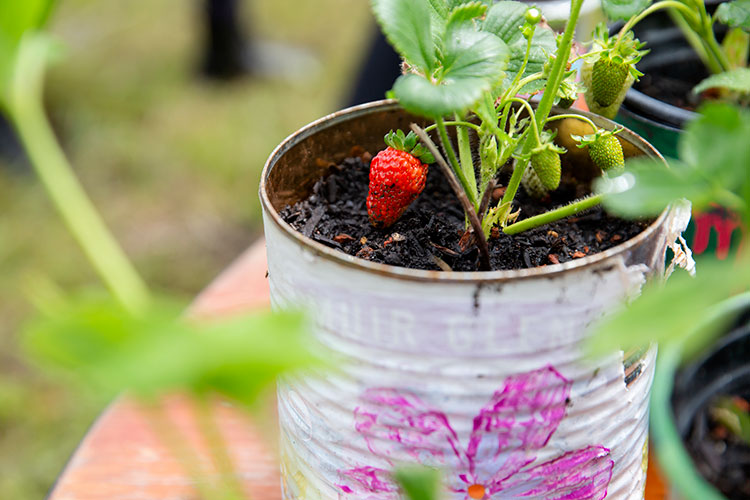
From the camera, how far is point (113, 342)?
0.14 m

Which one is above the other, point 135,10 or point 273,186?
point 273,186

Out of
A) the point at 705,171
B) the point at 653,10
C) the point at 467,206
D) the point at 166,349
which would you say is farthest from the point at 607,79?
the point at 166,349

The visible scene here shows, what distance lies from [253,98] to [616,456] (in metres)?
1.73

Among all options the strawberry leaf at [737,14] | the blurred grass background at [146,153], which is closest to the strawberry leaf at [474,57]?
the strawberry leaf at [737,14]

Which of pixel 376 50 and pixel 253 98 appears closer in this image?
pixel 376 50

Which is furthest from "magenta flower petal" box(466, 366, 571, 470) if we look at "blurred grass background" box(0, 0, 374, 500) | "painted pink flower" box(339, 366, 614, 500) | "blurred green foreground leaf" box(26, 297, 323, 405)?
"blurred grass background" box(0, 0, 374, 500)

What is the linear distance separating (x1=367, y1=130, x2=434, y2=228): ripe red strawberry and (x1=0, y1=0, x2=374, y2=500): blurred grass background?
31.5 inches

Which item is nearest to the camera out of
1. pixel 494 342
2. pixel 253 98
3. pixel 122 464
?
pixel 494 342

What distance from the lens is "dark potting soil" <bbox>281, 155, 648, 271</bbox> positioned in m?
0.43

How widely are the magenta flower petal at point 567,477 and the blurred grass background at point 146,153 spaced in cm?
86

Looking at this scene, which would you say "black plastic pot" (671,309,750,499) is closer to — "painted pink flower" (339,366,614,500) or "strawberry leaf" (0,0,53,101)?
"painted pink flower" (339,366,614,500)

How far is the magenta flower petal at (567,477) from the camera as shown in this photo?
1.27ft

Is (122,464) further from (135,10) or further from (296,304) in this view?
(135,10)

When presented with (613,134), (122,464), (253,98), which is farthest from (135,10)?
(613,134)
